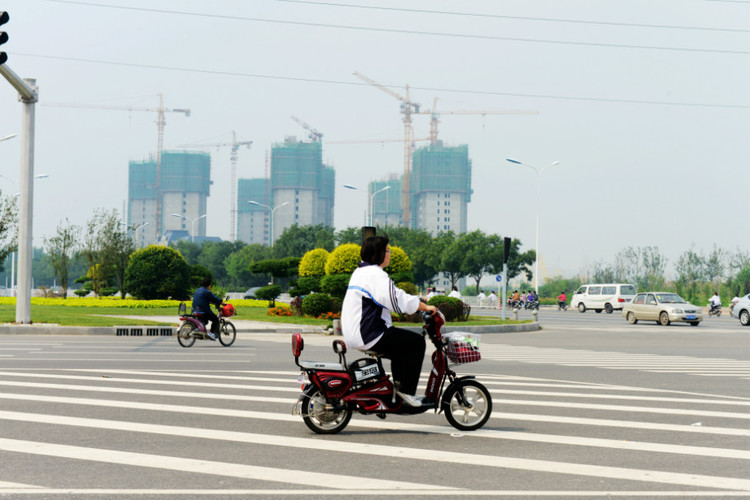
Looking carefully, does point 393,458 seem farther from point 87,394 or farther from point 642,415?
point 87,394

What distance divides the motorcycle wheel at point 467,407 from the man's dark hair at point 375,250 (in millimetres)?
1297

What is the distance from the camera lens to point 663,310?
34.4 meters

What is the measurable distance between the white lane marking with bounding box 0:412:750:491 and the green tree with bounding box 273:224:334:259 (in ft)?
272

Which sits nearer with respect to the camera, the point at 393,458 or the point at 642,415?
the point at 393,458

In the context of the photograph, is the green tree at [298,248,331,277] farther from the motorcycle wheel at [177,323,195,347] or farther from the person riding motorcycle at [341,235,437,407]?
the person riding motorcycle at [341,235,437,407]

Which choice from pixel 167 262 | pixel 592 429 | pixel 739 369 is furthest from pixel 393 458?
pixel 167 262

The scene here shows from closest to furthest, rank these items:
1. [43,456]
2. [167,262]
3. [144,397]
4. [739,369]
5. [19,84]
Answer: [43,456], [144,397], [739,369], [19,84], [167,262]

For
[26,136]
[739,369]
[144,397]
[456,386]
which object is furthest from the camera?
[26,136]

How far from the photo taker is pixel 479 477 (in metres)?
5.66

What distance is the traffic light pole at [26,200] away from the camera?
70.3ft

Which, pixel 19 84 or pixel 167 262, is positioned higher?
pixel 19 84

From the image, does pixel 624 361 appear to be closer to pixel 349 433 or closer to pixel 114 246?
pixel 349 433

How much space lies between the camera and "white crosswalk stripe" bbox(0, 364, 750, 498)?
542 cm

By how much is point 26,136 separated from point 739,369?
57.3 ft
